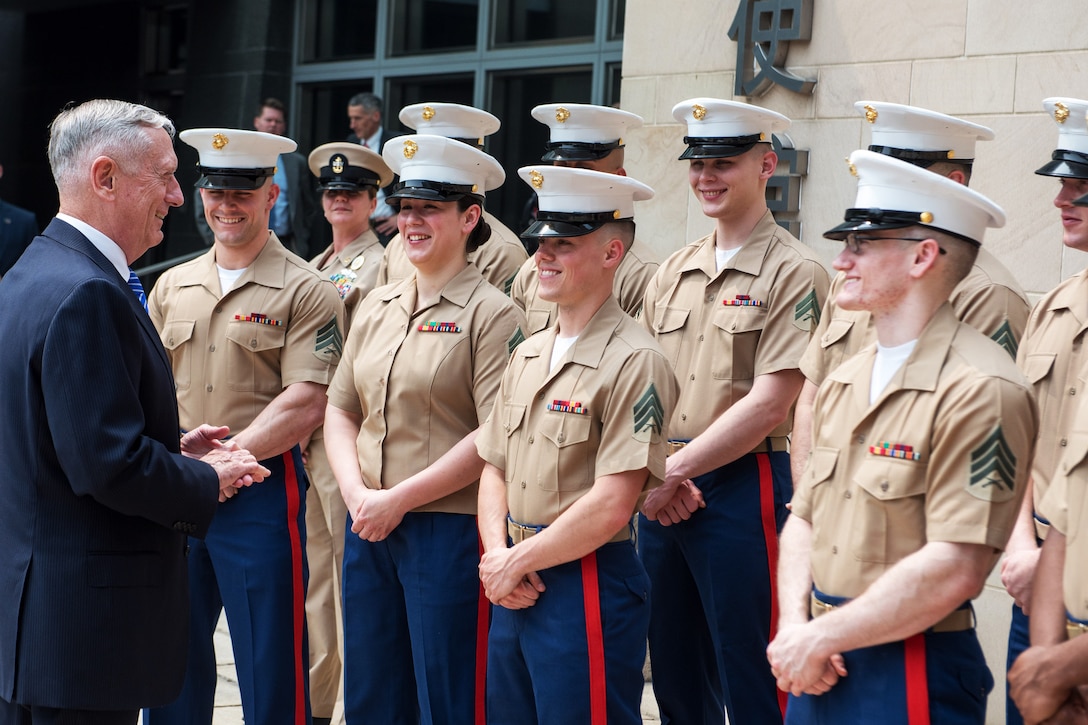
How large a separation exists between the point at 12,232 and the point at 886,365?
25.7ft

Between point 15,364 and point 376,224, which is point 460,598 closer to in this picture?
point 15,364

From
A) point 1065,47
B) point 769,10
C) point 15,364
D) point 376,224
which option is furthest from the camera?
point 376,224

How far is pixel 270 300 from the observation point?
4.17 m

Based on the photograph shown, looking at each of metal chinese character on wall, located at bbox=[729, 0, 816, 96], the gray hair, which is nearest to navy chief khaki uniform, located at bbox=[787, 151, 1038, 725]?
the gray hair

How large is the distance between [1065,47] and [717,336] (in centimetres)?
189

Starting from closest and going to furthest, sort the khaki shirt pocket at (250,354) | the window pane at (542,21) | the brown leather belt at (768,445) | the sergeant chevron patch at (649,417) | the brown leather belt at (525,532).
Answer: the sergeant chevron patch at (649,417) → the brown leather belt at (525,532) → the brown leather belt at (768,445) → the khaki shirt pocket at (250,354) → the window pane at (542,21)

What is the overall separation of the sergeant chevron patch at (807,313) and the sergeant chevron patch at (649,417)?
2.46 feet

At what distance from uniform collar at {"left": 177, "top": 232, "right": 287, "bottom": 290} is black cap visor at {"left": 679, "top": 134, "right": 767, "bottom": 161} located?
1.38 metres

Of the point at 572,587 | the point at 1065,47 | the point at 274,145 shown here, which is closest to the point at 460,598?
the point at 572,587

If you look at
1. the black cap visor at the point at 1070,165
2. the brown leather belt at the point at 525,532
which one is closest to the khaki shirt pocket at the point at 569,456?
the brown leather belt at the point at 525,532

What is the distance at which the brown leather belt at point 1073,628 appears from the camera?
8.02 feet

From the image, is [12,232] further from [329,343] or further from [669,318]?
[669,318]

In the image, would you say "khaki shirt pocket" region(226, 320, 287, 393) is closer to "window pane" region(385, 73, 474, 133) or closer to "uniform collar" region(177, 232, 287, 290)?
"uniform collar" region(177, 232, 287, 290)

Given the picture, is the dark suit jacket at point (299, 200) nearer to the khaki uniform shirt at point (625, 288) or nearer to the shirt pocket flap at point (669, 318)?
the khaki uniform shirt at point (625, 288)
